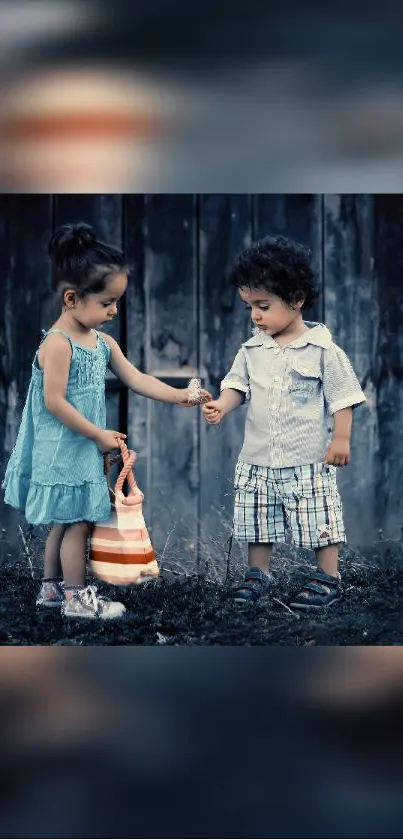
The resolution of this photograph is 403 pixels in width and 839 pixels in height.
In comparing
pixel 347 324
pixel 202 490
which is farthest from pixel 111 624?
pixel 347 324

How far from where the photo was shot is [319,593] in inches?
94.1

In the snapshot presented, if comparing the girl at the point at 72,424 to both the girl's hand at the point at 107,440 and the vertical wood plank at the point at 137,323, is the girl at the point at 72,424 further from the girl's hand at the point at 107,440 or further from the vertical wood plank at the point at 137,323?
the vertical wood plank at the point at 137,323

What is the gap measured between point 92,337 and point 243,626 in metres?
0.72

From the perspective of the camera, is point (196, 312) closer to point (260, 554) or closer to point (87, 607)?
point (260, 554)

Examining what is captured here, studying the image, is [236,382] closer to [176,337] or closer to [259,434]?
[259,434]

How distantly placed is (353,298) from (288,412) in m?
0.74

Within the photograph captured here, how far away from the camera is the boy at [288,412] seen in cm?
236

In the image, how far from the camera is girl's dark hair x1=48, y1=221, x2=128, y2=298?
7.16 feet

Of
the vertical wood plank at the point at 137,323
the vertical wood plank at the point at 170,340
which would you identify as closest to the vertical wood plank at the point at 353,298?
the vertical wood plank at the point at 170,340

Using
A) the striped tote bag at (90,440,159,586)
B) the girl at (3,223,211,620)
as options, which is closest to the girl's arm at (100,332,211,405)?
the girl at (3,223,211,620)

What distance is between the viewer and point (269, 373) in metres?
2.39

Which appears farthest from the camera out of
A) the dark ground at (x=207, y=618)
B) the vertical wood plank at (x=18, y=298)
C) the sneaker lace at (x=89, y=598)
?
the vertical wood plank at (x=18, y=298)

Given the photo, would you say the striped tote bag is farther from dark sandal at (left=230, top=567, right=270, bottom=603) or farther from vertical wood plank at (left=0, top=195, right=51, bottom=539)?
vertical wood plank at (left=0, top=195, right=51, bottom=539)

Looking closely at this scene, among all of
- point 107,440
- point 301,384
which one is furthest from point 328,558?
point 107,440
